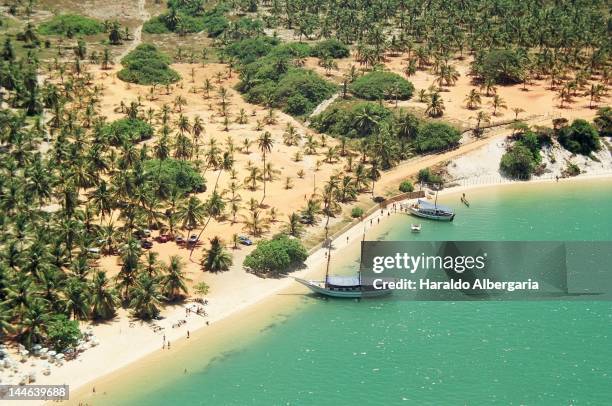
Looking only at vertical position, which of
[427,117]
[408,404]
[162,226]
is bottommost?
[408,404]

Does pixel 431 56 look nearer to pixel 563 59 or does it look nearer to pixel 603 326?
pixel 563 59

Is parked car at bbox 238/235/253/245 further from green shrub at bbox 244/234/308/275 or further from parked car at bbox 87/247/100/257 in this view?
parked car at bbox 87/247/100/257

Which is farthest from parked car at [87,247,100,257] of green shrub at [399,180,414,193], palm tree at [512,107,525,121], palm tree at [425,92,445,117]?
palm tree at [512,107,525,121]

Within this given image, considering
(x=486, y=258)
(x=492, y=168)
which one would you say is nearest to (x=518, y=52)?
(x=492, y=168)

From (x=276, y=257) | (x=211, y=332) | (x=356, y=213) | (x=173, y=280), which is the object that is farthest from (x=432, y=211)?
(x=173, y=280)

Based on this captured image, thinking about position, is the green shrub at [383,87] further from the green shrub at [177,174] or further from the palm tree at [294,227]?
the palm tree at [294,227]
